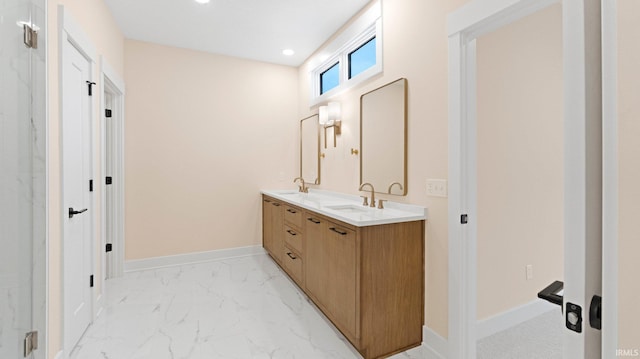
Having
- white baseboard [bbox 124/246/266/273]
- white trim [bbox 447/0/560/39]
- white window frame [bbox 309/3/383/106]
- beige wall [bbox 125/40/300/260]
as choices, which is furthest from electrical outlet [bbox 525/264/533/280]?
white baseboard [bbox 124/246/266/273]

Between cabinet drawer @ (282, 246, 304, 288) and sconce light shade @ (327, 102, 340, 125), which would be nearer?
cabinet drawer @ (282, 246, 304, 288)

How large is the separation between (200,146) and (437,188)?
3.11m

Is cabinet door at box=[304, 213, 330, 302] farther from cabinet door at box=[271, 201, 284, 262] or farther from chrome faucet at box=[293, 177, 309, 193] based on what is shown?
chrome faucet at box=[293, 177, 309, 193]

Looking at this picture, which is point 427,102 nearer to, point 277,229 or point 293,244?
point 293,244

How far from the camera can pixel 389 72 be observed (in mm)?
2436

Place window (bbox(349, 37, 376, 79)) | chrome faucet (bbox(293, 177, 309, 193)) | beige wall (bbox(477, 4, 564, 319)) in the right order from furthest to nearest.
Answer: chrome faucet (bbox(293, 177, 309, 193)) < window (bbox(349, 37, 376, 79)) < beige wall (bbox(477, 4, 564, 319))

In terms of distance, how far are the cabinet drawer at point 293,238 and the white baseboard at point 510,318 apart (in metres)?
1.62

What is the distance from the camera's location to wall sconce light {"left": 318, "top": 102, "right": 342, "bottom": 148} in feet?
10.7

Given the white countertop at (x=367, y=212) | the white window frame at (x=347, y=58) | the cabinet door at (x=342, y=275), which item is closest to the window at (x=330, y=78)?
the white window frame at (x=347, y=58)

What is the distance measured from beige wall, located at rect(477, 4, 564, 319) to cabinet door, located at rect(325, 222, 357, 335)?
1.01m

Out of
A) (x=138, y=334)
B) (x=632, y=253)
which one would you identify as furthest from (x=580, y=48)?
(x=138, y=334)

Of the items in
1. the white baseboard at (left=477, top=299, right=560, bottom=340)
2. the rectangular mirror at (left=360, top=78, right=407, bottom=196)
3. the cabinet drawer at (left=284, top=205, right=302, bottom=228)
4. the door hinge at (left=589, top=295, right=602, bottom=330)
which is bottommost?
the white baseboard at (left=477, top=299, right=560, bottom=340)

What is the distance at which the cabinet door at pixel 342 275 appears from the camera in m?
1.93

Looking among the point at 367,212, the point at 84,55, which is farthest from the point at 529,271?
the point at 84,55
